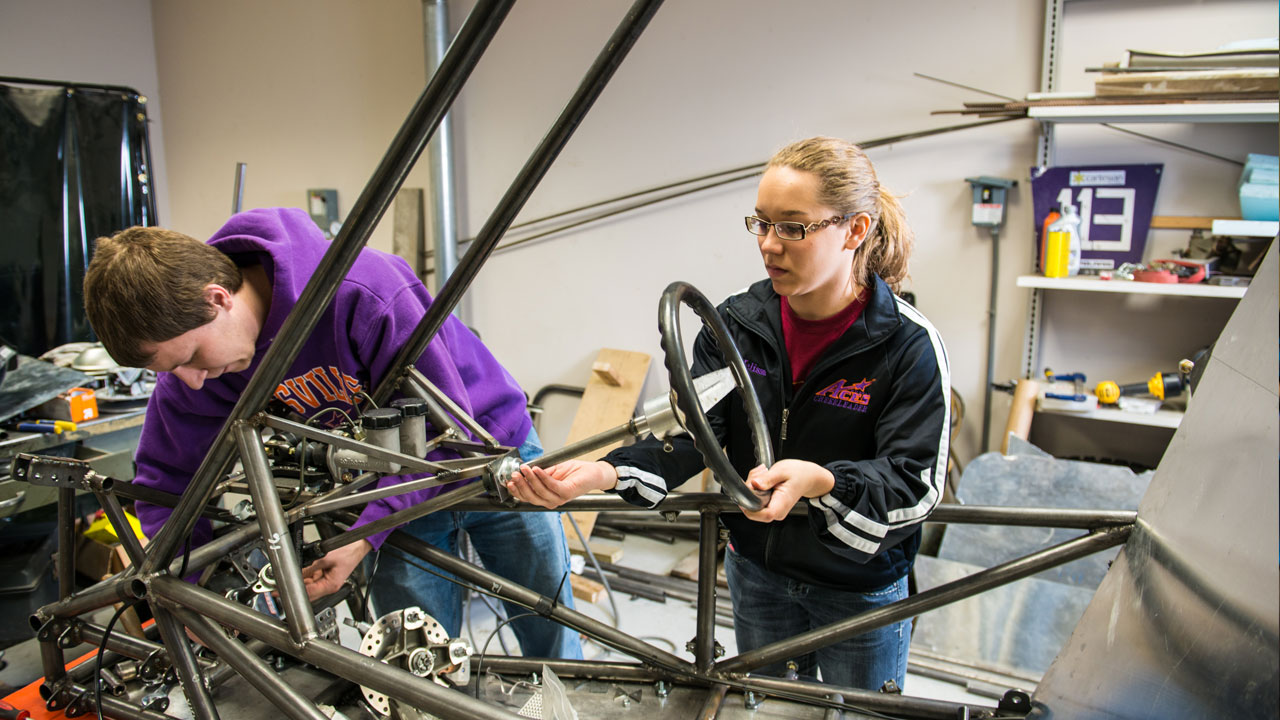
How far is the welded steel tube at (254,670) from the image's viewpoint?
1.07 metres

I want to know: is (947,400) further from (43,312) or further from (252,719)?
(43,312)

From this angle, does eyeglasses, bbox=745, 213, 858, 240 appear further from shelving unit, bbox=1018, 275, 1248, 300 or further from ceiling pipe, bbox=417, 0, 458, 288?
ceiling pipe, bbox=417, 0, 458, 288

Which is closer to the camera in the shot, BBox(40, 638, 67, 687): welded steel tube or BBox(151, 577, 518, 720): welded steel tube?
BBox(151, 577, 518, 720): welded steel tube

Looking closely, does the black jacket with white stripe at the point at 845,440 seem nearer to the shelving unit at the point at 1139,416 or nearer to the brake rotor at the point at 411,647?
the brake rotor at the point at 411,647

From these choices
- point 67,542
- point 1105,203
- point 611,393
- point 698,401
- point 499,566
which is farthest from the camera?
point 611,393

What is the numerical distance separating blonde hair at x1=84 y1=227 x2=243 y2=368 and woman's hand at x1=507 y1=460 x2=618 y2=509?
59 centimetres

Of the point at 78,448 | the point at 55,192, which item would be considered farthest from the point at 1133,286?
the point at 55,192

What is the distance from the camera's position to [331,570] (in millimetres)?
1402

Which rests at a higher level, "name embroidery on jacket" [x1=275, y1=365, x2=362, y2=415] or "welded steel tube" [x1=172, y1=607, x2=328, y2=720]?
"name embroidery on jacket" [x1=275, y1=365, x2=362, y2=415]

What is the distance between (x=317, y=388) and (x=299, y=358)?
0.07 m

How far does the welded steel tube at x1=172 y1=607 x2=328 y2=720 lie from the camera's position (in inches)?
42.0

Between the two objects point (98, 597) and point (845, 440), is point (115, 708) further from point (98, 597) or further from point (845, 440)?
point (845, 440)

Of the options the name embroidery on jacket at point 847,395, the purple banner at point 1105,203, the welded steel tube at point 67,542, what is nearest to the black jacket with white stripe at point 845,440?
the name embroidery on jacket at point 847,395

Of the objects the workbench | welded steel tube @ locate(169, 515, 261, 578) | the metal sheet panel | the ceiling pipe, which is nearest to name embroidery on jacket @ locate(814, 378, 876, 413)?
the metal sheet panel
